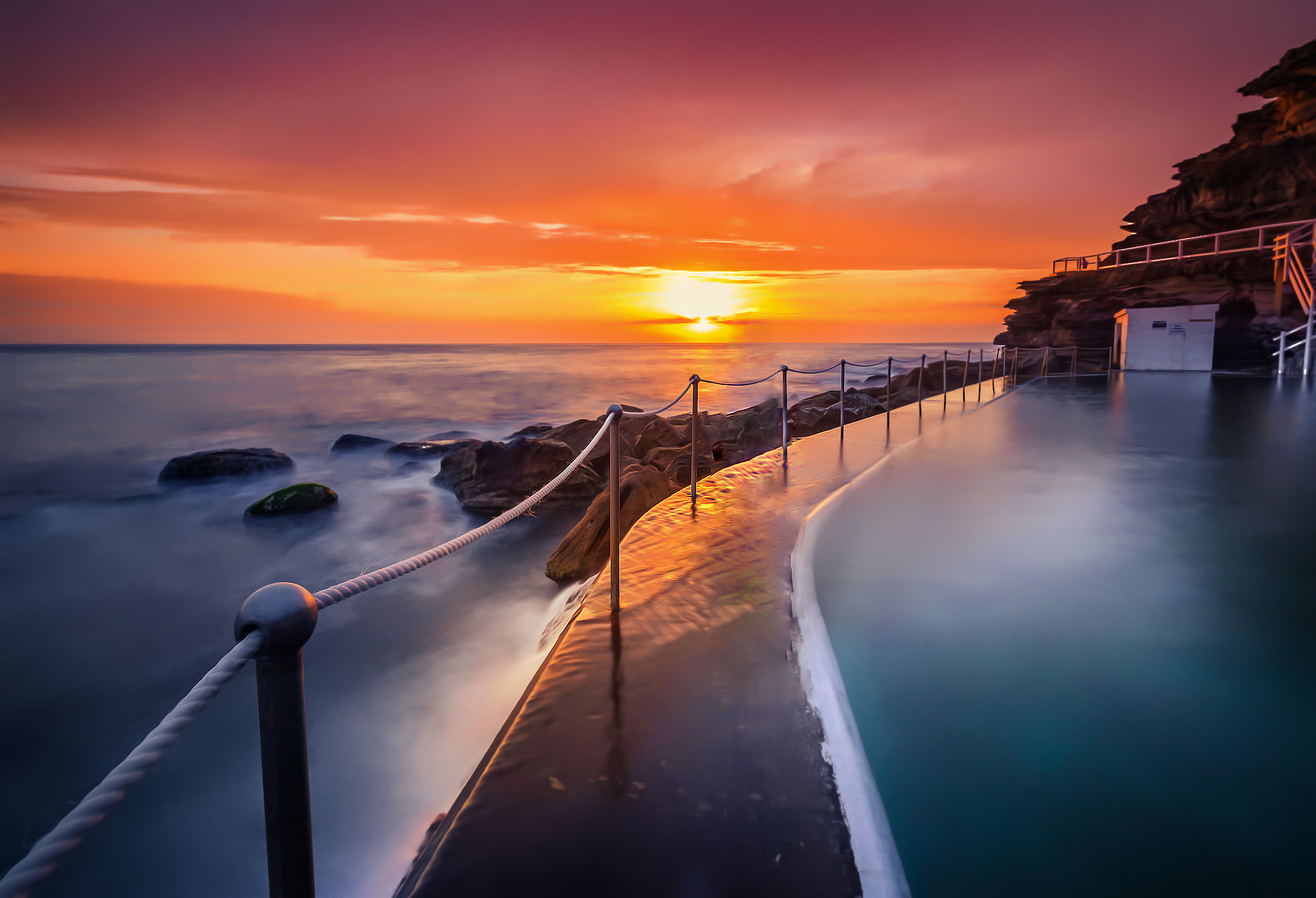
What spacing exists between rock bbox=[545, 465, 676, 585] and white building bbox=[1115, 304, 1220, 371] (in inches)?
832

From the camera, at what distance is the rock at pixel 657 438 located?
10.1 m

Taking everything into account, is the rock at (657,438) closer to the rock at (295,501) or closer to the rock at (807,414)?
the rock at (807,414)

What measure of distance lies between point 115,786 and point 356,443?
15.8 m

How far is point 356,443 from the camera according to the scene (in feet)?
49.6

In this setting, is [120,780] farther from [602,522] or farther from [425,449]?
[425,449]

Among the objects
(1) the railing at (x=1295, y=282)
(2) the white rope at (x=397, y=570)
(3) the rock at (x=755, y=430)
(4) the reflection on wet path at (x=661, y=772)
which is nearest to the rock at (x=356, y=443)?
(3) the rock at (x=755, y=430)

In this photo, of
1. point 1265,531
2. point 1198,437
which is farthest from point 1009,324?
point 1265,531

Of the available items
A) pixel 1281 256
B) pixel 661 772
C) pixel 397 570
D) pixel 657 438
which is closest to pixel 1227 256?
pixel 1281 256

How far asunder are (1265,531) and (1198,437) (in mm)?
4330

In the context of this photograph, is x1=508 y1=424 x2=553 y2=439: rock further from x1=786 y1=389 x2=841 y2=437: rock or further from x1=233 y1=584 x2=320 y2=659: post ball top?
x1=233 y1=584 x2=320 y2=659: post ball top

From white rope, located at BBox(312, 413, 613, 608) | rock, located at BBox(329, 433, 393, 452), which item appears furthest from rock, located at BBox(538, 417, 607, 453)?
white rope, located at BBox(312, 413, 613, 608)

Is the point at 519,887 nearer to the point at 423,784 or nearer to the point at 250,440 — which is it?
the point at 423,784

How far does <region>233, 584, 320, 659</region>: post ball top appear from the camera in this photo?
88 centimetres

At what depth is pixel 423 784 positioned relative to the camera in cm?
378
